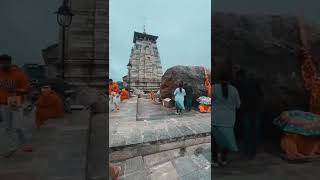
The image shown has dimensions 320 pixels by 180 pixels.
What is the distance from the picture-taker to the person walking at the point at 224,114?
432cm

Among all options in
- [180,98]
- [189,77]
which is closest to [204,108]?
[180,98]

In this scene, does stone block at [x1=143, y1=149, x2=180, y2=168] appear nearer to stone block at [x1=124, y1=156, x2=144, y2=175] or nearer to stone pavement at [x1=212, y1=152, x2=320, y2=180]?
stone block at [x1=124, y1=156, x2=144, y2=175]

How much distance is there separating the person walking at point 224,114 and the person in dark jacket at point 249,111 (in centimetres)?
45

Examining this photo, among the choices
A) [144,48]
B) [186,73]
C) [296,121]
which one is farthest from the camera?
[144,48]

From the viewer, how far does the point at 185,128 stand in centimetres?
696

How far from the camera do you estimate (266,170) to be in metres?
4.19

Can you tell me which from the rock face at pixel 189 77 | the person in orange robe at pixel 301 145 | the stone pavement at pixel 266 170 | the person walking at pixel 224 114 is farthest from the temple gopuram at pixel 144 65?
the person walking at pixel 224 114

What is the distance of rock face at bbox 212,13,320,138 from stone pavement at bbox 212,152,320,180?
109 centimetres

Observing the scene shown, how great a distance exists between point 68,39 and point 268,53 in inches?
237

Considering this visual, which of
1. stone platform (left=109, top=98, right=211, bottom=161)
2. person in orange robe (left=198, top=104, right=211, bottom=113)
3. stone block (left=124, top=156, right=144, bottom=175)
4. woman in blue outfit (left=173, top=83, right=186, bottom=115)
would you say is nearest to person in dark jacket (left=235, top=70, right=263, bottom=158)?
stone platform (left=109, top=98, right=211, bottom=161)

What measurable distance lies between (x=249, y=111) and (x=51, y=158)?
3.05m

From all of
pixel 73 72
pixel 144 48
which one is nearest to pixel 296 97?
pixel 73 72

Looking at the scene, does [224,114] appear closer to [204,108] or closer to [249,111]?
[249,111]

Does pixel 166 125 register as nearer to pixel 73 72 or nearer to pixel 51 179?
pixel 73 72
